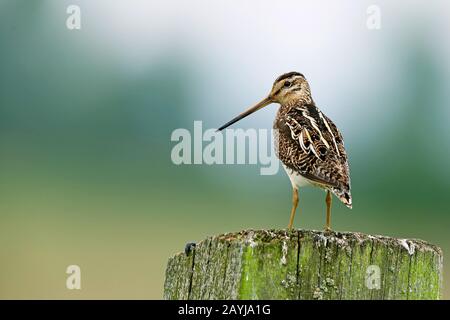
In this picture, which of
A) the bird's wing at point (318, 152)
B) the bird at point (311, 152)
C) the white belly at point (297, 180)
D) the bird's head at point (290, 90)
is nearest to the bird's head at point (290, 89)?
the bird's head at point (290, 90)

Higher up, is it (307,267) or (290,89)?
(290,89)

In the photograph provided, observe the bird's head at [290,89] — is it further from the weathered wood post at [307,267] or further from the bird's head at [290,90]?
the weathered wood post at [307,267]

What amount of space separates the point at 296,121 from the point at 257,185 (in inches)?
650

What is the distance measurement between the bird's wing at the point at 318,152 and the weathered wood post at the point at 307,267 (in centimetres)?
230

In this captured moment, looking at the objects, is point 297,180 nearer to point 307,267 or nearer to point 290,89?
point 290,89

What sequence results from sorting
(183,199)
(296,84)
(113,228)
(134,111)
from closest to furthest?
(296,84), (113,228), (183,199), (134,111)

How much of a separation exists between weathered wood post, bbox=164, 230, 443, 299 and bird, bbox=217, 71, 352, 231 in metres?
2.00

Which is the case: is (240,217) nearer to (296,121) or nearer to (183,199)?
(183,199)

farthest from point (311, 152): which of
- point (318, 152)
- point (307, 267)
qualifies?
point (307, 267)

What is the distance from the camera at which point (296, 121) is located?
9195 millimetres

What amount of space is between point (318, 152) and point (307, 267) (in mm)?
2972

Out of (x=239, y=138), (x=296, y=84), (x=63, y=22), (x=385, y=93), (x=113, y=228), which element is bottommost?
(x=113, y=228)

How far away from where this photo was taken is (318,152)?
8578 millimetres
